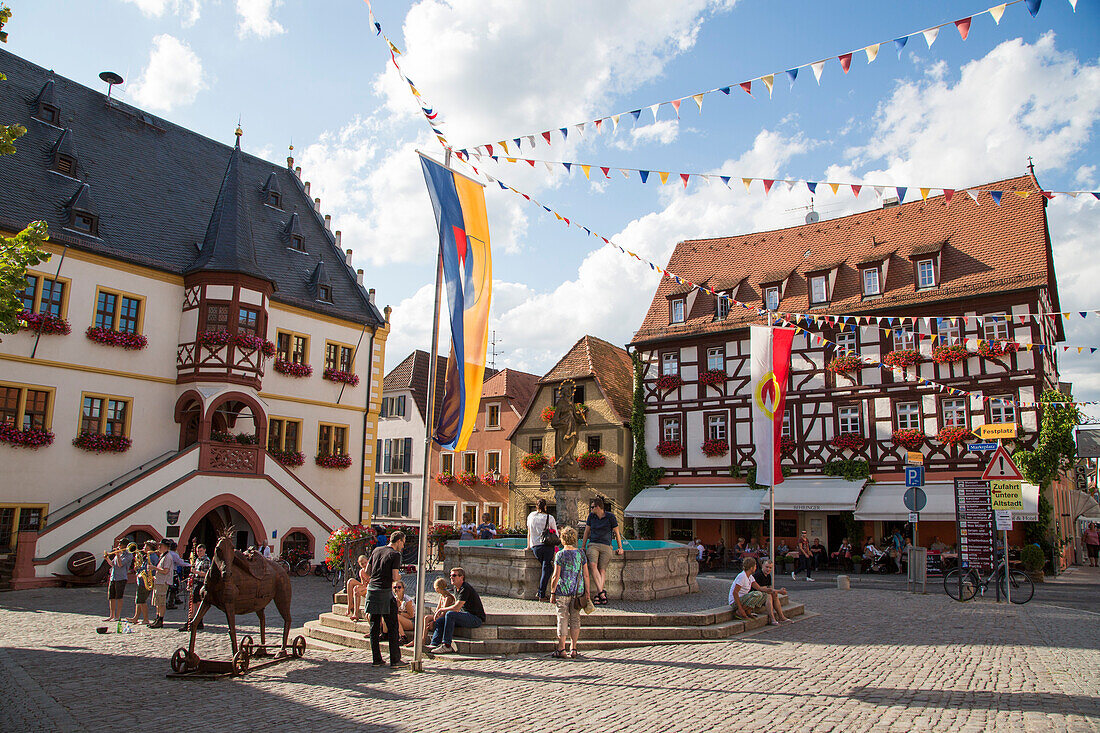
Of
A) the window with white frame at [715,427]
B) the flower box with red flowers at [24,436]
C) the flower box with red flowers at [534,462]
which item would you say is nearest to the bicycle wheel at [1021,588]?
the window with white frame at [715,427]

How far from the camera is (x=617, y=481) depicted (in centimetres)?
3412

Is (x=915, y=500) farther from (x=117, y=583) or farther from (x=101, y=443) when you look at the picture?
(x=101, y=443)

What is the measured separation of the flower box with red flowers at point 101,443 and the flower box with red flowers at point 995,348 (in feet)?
90.6

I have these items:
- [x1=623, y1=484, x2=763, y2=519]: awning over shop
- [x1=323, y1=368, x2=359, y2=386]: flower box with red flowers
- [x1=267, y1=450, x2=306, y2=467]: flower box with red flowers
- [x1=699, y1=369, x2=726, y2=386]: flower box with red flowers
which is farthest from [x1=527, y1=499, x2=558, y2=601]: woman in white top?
[x1=699, y1=369, x2=726, y2=386]: flower box with red flowers

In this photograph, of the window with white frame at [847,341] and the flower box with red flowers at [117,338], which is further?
the window with white frame at [847,341]

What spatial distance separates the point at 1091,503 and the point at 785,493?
70.5 ft

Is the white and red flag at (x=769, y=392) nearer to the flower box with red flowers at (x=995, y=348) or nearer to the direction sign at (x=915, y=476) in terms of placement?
the direction sign at (x=915, y=476)

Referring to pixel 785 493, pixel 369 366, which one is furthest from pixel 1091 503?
pixel 369 366

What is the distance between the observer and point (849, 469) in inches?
1118

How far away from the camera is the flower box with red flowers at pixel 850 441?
1119 inches

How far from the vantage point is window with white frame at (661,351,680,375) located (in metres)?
33.6

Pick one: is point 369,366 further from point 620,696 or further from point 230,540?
point 620,696

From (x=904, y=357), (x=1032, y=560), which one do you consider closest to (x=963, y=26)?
(x=1032, y=560)

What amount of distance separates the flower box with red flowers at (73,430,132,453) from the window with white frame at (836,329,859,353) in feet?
81.0
